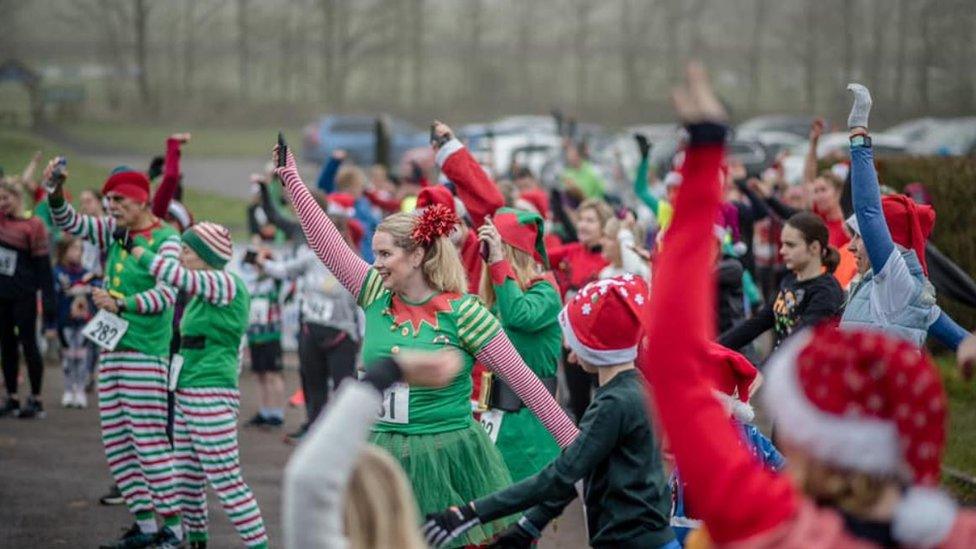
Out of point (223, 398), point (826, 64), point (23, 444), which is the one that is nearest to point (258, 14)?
point (826, 64)

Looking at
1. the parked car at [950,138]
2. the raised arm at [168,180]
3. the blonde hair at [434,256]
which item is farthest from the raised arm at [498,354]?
the parked car at [950,138]

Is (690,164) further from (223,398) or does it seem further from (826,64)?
(826,64)

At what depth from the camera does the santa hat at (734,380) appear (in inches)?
227

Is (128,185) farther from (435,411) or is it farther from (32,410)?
(32,410)

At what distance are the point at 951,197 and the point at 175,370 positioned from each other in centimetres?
920

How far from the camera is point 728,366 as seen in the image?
19.1ft

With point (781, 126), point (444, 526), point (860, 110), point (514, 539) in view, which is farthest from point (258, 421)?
point (781, 126)

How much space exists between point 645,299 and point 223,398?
136 inches

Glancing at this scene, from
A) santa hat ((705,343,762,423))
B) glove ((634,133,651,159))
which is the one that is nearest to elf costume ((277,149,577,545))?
santa hat ((705,343,762,423))

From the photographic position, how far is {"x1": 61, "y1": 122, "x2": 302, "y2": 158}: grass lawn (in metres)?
35.7

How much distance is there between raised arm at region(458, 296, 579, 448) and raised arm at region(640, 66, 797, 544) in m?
2.78

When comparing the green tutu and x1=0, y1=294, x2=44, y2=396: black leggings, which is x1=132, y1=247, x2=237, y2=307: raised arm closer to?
the green tutu

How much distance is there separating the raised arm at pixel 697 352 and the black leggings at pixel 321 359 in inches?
309

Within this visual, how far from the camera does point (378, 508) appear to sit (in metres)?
3.17
